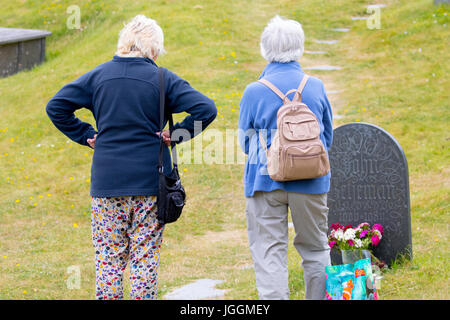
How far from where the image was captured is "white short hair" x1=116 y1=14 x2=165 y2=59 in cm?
350

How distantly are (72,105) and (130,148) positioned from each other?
0.50m

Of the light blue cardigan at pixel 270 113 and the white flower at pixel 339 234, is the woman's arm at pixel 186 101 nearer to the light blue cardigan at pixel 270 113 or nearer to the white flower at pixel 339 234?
the light blue cardigan at pixel 270 113

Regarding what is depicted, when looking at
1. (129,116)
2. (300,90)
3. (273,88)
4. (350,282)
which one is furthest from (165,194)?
(350,282)

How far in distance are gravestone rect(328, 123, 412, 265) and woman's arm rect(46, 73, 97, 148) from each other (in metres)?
2.23

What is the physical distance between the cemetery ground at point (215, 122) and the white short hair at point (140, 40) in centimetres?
212

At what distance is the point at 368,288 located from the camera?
12.7ft

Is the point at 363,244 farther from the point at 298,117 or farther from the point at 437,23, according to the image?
the point at 437,23

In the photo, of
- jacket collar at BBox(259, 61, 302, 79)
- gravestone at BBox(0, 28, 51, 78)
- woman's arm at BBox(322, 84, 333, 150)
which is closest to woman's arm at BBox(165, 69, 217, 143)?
jacket collar at BBox(259, 61, 302, 79)

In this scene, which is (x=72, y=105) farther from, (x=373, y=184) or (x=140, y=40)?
(x=373, y=184)

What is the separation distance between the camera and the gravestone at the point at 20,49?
46.1 ft

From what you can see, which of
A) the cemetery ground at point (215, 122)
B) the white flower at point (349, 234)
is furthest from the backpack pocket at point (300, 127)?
the white flower at point (349, 234)

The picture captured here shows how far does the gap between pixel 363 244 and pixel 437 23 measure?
398 inches

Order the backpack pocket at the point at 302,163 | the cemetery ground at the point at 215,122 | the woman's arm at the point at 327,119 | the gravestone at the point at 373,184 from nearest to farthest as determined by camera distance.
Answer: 1. the backpack pocket at the point at 302,163
2. the woman's arm at the point at 327,119
3. the gravestone at the point at 373,184
4. the cemetery ground at the point at 215,122

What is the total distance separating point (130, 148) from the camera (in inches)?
135
